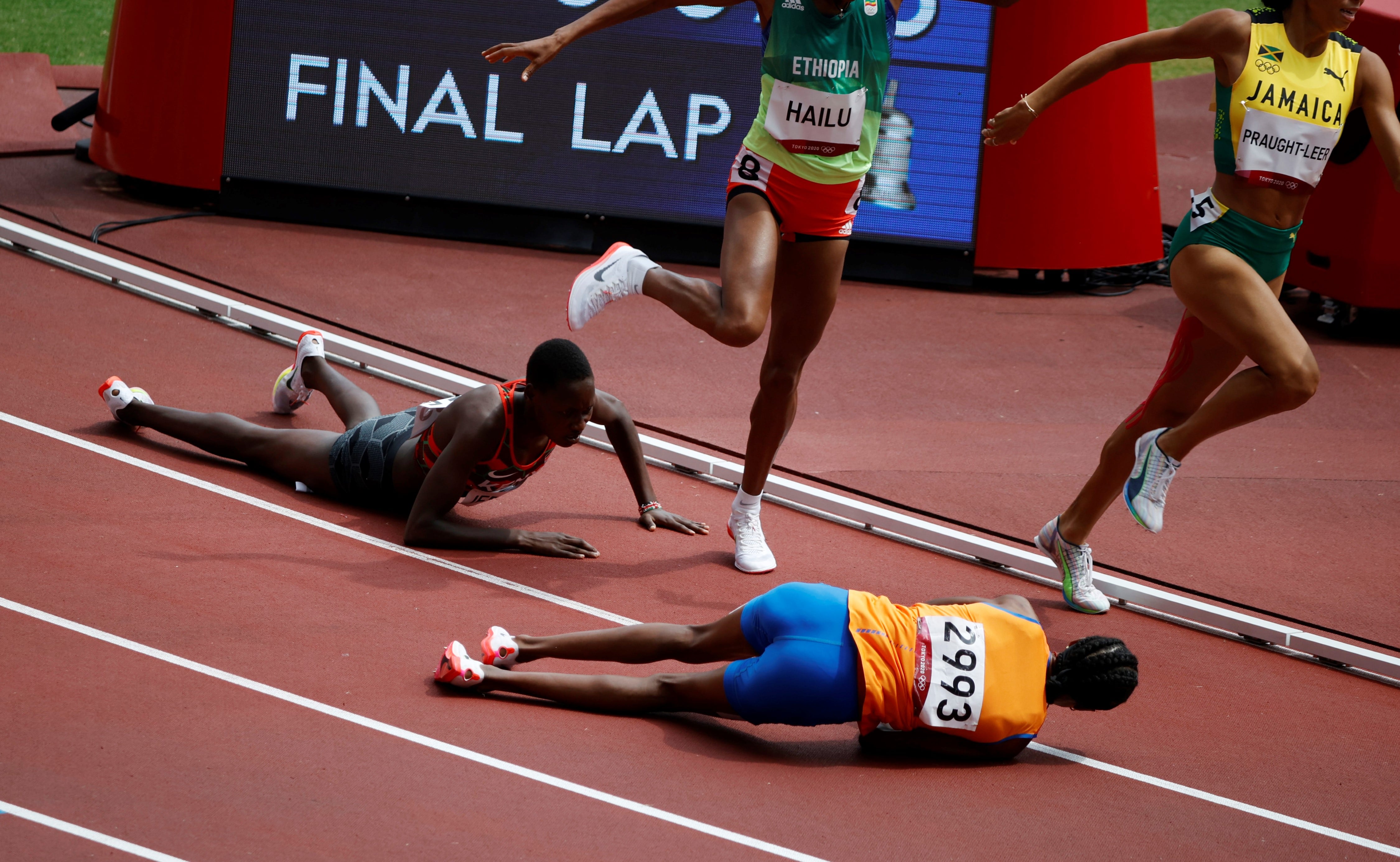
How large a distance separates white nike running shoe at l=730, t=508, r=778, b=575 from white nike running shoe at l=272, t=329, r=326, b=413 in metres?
2.19

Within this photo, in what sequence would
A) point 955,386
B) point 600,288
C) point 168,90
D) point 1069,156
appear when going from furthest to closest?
point 1069,156, point 168,90, point 955,386, point 600,288

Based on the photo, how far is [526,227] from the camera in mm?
10109

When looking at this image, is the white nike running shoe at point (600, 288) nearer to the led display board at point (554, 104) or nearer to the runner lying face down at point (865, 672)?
the runner lying face down at point (865, 672)

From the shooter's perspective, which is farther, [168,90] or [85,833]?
[168,90]

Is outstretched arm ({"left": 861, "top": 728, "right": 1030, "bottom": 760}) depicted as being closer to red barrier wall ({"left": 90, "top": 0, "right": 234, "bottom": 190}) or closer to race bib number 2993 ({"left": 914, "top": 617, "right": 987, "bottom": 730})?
race bib number 2993 ({"left": 914, "top": 617, "right": 987, "bottom": 730})

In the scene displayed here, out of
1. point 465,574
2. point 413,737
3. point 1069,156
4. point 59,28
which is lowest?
point 413,737

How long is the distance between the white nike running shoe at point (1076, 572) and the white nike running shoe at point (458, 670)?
8.90 feet

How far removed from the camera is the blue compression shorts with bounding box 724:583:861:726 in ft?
13.6

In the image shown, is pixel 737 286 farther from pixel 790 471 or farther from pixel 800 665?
pixel 790 471

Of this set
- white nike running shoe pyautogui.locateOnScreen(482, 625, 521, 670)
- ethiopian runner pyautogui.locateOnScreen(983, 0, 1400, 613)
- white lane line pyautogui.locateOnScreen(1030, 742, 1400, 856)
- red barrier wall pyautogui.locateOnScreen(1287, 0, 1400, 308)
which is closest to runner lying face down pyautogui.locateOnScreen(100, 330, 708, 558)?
white nike running shoe pyautogui.locateOnScreen(482, 625, 521, 670)

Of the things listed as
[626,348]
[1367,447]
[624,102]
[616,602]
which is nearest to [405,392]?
[626,348]

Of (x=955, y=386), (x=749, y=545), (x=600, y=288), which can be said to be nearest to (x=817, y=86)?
(x=600, y=288)

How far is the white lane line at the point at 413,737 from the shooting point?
12.8 ft

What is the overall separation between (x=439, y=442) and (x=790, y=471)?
2.26m
